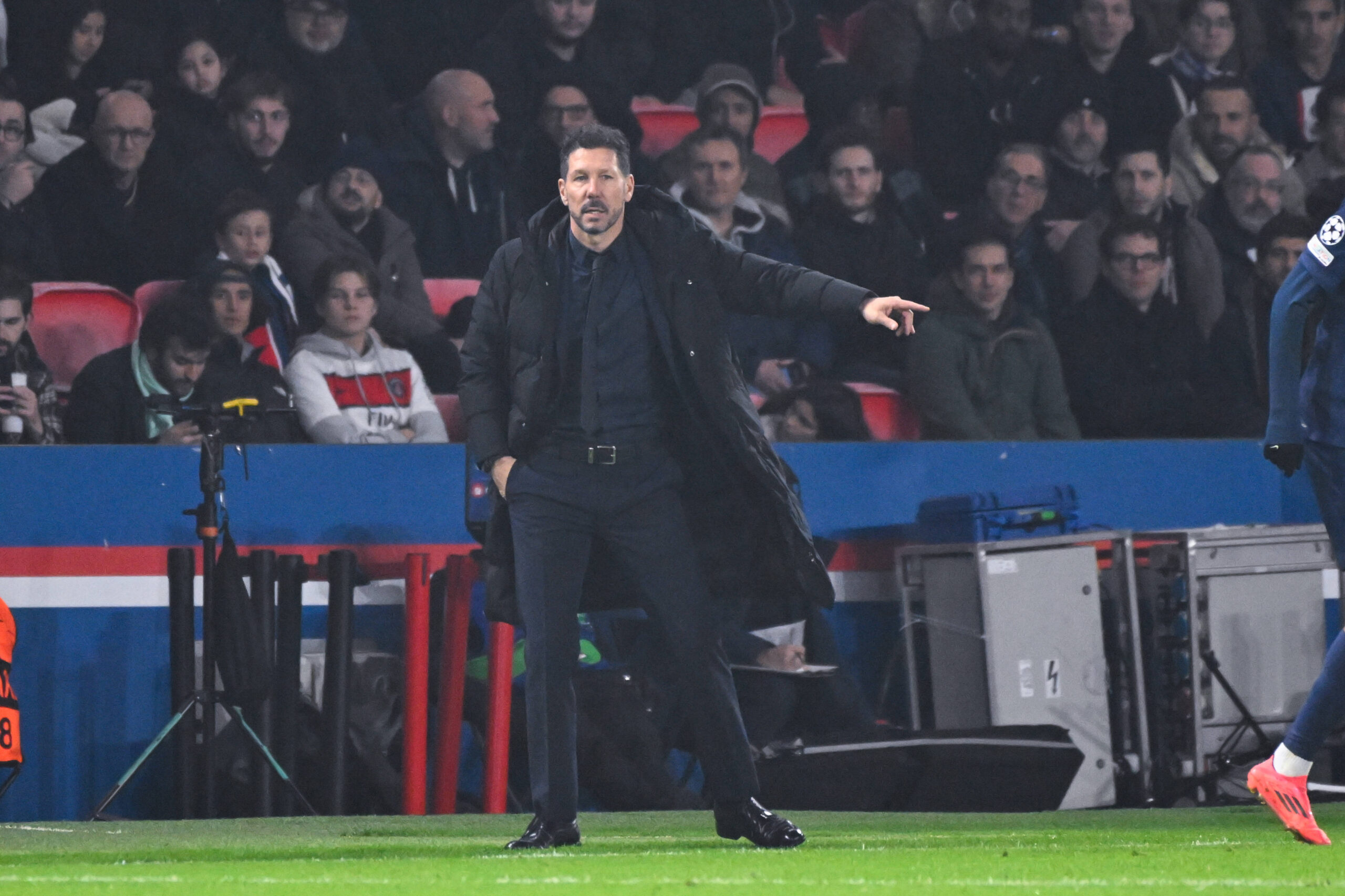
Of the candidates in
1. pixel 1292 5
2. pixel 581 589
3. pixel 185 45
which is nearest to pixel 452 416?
pixel 185 45

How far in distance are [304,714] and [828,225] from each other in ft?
11.5

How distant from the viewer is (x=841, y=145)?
9180 millimetres

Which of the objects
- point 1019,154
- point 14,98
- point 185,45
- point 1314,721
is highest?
point 185,45

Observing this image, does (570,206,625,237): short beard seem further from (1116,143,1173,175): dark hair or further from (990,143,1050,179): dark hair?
(1116,143,1173,175): dark hair

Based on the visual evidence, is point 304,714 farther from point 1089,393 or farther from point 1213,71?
point 1213,71

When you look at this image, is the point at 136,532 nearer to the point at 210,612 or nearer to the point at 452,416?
the point at 210,612

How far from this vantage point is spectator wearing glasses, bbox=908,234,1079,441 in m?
8.69

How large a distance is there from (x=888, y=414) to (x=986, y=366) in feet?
1.70

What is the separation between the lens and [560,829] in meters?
4.78

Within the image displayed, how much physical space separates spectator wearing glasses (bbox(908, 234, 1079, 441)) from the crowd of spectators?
16mm

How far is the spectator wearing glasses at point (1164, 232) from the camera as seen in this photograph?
945 cm

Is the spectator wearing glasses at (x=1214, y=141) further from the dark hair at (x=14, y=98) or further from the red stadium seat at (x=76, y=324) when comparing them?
the dark hair at (x=14, y=98)

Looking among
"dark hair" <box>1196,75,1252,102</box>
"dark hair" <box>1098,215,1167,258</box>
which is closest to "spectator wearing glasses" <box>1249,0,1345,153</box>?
"dark hair" <box>1196,75,1252,102</box>

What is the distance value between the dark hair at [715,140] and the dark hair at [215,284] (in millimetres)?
2229
